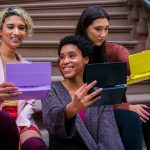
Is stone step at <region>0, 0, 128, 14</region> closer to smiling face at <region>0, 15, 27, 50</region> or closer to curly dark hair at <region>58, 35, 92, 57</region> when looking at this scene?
smiling face at <region>0, 15, 27, 50</region>

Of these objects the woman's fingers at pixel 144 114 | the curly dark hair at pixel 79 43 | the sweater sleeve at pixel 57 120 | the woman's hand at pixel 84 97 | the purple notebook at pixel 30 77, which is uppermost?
the curly dark hair at pixel 79 43

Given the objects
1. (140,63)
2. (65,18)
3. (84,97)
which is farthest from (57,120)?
(65,18)

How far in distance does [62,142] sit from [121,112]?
1.23ft

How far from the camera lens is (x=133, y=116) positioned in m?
1.82

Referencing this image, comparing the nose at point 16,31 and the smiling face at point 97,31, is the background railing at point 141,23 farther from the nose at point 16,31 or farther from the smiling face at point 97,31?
the nose at point 16,31

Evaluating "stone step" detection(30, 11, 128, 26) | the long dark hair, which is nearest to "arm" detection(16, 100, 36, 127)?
the long dark hair

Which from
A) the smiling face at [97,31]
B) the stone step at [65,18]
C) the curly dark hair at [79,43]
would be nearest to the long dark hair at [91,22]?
the smiling face at [97,31]

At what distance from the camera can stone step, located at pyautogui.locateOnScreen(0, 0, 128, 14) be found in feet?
12.6

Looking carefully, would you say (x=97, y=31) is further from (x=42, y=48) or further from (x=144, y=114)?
(x=42, y=48)

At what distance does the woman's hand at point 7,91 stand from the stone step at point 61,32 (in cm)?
199

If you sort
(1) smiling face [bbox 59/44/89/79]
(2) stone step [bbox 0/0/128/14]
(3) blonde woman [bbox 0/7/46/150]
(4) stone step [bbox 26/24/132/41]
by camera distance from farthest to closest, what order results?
(2) stone step [bbox 0/0/128/14]
(4) stone step [bbox 26/24/132/41]
(3) blonde woman [bbox 0/7/46/150]
(1) smiling face [bbox 59/44/89/79]

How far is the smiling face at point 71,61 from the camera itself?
1.71 metres

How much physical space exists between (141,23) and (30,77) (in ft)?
6.66

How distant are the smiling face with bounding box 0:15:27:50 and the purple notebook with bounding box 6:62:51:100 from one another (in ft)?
1.93
